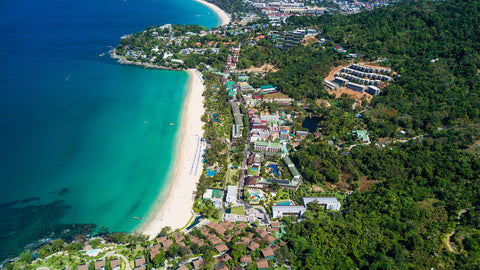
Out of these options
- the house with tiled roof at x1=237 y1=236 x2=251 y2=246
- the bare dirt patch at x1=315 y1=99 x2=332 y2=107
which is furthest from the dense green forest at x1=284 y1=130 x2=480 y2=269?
the bare dirt patch at x1=315 y1=99 x2=332 y2=107

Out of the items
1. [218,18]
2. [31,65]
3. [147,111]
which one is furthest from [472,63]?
[31,65]

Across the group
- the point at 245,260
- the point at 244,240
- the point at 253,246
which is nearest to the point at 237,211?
the point at 244,240

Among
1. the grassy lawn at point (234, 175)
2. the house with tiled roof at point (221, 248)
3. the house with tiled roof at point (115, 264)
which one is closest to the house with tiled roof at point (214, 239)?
the house with tiled roof at point (221, 248)

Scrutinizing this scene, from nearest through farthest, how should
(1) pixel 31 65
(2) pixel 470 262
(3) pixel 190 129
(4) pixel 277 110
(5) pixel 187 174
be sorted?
1. (2) pixel 470 262
2. (5) pixel 187 174
3. (3) pixel 190 129
4. (4) pixel 277 110
5. (1) pixel 31 65

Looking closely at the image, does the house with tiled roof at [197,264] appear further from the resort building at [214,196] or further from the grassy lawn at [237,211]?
the resort building at [214,196]

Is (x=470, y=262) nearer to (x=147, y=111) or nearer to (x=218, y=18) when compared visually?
(x=147, y=111)
